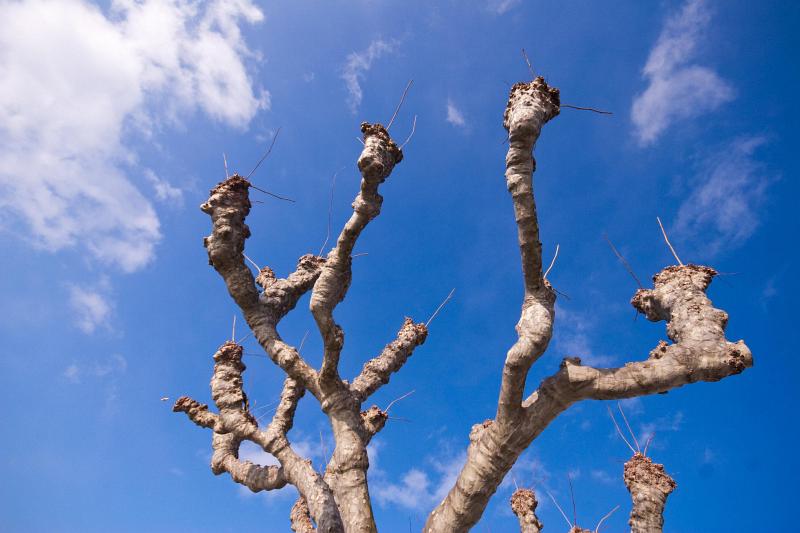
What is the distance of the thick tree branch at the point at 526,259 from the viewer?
4715 millimetres

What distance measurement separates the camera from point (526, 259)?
4.93 metres

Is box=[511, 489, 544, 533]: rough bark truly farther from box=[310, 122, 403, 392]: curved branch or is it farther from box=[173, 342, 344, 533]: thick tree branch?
box=[310, 122, 403, 392]: curved branch

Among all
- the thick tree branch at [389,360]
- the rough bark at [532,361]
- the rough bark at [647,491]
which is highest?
the thick tree branch at [389,360]

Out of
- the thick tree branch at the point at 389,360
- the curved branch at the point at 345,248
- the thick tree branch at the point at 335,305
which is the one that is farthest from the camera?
the thick tree branch at the point at 389,360

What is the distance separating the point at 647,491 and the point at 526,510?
3763mm

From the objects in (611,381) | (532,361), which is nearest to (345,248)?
(532,361)

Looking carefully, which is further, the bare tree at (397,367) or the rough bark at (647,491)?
the rough bark at (647,491)

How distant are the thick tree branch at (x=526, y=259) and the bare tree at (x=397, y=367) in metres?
0.01

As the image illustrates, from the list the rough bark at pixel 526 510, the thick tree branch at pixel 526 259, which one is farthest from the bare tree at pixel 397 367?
the rough bark at pixel 526 510

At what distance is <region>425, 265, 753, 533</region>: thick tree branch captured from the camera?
178 inches

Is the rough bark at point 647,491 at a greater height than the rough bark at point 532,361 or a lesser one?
lesser

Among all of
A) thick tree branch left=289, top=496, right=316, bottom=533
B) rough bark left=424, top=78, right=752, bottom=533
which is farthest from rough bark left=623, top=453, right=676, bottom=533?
thick tree branch left=289, top=496, right=316, bottom=533

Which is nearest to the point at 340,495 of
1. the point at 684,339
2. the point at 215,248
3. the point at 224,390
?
the point at 224,390

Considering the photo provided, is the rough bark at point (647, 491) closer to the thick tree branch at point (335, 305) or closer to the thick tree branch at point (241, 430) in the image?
the thick tree branch at point (335, 305)
